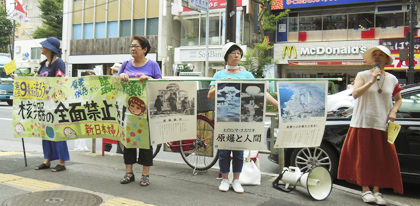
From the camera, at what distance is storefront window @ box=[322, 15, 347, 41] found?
24266 mm

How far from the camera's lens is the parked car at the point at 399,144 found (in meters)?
4.82

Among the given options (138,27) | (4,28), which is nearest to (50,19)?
(4,28)

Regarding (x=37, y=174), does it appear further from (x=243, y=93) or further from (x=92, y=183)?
(x=243, y=93)

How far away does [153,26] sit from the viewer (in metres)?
29.2

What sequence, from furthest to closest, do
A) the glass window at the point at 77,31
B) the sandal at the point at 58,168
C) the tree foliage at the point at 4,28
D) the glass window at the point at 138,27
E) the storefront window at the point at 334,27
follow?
1. the tree foliage at the point at 4,28
2. the glass window at the point at 77,31
3. the glass window at the point at 138,27
4. the storefront window at the point at 334,27
5. the sandal at the point at 58,168

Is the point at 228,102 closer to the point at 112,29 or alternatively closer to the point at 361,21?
the point at 361,21

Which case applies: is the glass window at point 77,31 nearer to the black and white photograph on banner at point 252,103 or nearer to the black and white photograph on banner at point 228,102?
the black and white photograph on banner at point 228,102

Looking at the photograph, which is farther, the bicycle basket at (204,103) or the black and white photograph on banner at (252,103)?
the bicycle basket at (204,103)

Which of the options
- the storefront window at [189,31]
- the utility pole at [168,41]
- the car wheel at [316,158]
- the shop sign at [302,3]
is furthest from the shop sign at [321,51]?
the car wheel at [316,158]

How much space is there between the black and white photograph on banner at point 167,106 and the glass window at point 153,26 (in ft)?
83.7

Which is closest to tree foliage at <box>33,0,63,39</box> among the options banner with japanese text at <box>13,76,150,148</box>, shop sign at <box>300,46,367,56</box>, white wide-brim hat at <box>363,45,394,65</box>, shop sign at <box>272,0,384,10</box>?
shop sign at <box>272,0,384,10</box>

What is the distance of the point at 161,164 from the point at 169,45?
2361 centimetres

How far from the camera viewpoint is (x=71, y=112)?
4.92 m

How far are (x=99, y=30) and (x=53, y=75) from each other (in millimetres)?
28249
